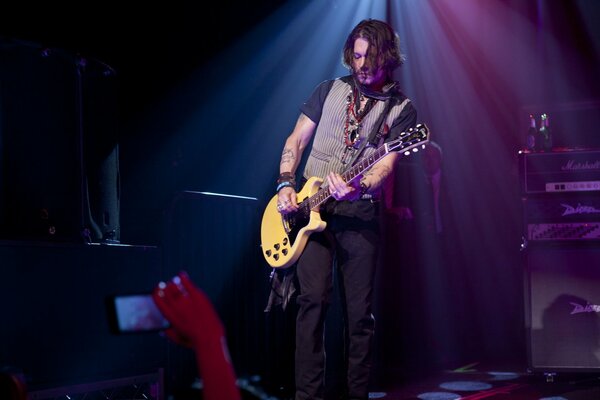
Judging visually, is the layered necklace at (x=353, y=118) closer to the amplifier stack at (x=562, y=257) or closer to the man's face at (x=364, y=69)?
the man's face at (x=364, y=69)

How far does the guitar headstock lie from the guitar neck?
42mm

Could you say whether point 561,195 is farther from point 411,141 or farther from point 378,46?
point 378,46

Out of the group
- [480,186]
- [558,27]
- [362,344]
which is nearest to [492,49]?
[558,27]

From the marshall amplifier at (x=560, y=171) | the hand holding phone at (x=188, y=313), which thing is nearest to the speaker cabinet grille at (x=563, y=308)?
the marshall amplifier at (x=560, y=171)

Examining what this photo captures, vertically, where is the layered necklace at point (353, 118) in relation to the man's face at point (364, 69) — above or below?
below

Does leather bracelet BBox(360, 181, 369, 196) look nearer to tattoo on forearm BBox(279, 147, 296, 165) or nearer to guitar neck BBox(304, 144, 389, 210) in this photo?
guitar neck BBox(304, 144, 389, 210)

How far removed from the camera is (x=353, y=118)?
344 centimetres

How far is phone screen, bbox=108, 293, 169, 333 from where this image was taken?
968 mm

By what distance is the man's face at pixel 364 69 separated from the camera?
3379 millimetres

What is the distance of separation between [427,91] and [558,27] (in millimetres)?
1451

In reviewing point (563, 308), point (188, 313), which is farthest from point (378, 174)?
point (188, 313)

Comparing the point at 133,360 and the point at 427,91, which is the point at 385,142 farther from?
the point at 427,91

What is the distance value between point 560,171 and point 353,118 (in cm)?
190

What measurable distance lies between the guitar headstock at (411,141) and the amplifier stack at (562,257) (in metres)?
1.76
